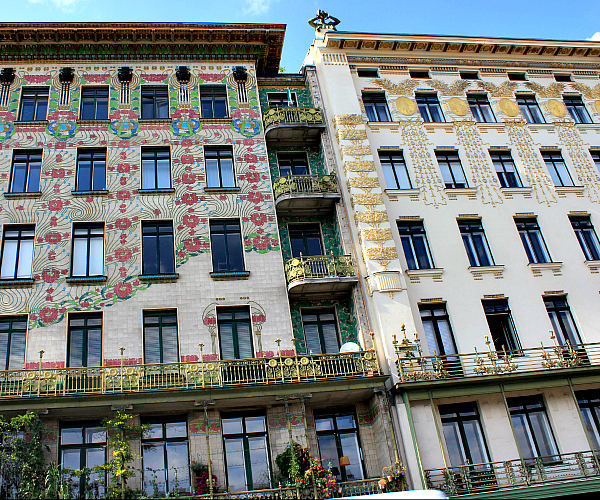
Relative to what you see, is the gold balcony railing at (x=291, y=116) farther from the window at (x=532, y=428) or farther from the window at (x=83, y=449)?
the window at (x=83, y=449)

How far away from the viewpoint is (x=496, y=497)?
19.1 meters

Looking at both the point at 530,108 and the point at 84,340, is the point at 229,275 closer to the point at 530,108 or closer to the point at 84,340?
the point at 84,340

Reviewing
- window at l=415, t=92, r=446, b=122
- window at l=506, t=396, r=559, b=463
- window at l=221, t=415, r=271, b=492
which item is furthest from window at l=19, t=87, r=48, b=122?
window at l=506, t=396, r=559, b=463

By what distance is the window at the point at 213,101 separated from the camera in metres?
27.8

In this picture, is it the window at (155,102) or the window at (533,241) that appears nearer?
the window at (533,241)

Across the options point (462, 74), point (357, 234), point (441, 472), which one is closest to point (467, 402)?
point (441, 472)

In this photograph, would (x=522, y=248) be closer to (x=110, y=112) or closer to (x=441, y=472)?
(x=441, y=472)

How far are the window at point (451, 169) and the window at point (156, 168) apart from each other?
37.8 ft

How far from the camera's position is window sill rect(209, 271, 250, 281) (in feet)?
76.6

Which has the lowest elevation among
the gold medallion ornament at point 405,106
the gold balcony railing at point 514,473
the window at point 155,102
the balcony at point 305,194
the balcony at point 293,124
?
the gold balcony railing at point 514,473

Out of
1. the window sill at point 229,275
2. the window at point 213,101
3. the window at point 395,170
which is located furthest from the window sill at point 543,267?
the window at point 213,101

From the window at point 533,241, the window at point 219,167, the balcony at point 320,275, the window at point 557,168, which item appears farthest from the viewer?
the window at point 557,168

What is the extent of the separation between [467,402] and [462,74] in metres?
16.3

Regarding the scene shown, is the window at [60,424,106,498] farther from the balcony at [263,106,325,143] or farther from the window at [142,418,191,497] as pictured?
the balcony at [263,106,325,143]
